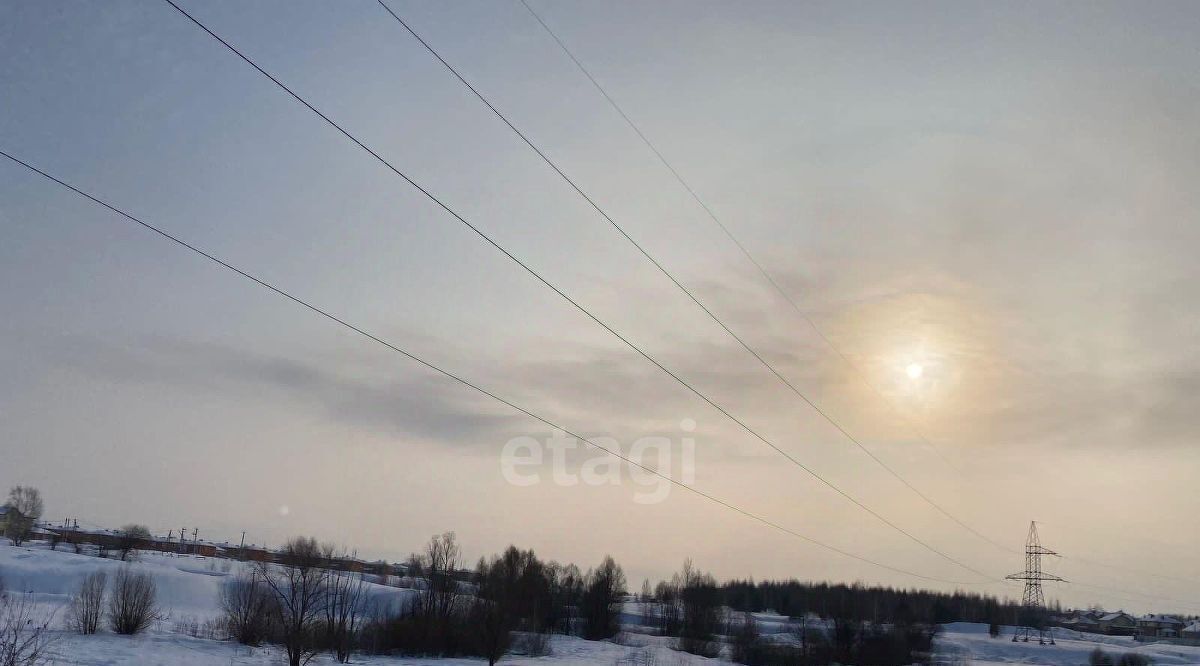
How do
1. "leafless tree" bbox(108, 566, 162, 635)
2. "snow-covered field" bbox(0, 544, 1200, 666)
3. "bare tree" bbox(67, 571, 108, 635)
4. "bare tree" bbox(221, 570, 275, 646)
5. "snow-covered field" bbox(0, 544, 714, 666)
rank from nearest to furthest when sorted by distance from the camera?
"snow-covered field" bbox(0, 544, 714, 666) < "snow-covered field" bbox(0, 544, 1200, 666) < "bare tree" bbox(67, 571, 108, 635) < "leafless tree" bbox(108, 566, 162, 635) < "bare tree" bbox(221, 570, 275, 646)

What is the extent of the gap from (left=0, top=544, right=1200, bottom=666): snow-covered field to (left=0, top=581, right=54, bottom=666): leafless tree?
0.97 metres

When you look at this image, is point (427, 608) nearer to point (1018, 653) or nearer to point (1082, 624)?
point (1018, 653)

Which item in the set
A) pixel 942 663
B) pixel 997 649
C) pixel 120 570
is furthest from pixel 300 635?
pixel 997 649

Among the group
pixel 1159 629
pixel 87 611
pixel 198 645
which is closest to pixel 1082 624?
pixel 1159 629

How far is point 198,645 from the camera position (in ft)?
180

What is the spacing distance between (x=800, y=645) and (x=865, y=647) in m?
8.44

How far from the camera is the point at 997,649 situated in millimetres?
106750

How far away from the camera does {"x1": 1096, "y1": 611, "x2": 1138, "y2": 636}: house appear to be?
6919 inches

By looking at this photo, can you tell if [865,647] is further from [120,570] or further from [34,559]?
[34,559]

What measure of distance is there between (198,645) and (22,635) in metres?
31.0

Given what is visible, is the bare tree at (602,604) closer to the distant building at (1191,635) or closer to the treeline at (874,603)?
the treeline at (874,603)

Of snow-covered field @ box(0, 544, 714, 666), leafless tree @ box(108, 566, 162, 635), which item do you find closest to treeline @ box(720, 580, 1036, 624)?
snow-covered field @ box(0, 544, 714, 666)

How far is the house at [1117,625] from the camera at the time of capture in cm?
17575

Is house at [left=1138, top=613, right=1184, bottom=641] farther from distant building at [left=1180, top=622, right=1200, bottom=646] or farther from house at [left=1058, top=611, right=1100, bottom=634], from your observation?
house at [left=1058, top=611, right=1100, bottom=634]
